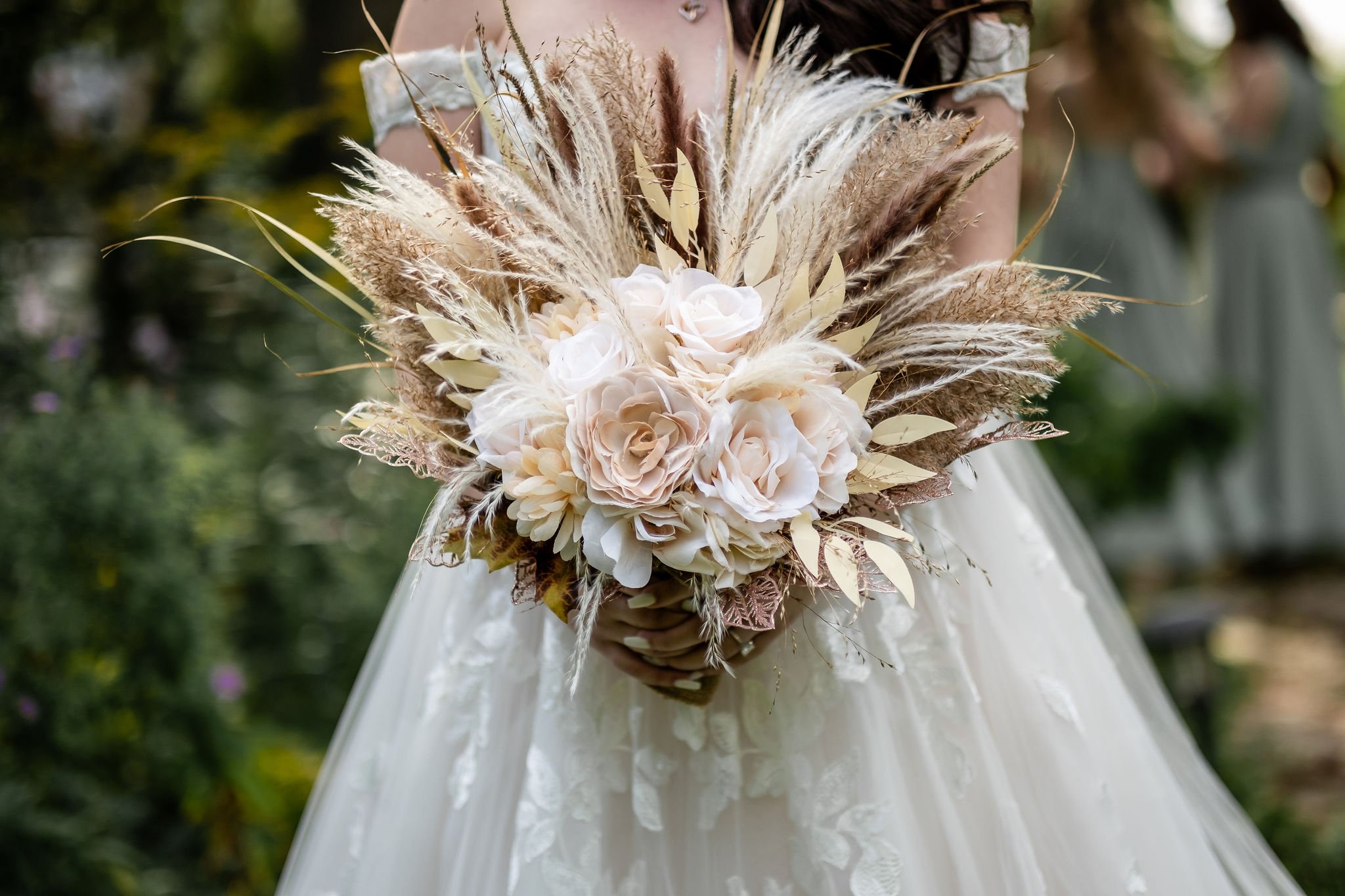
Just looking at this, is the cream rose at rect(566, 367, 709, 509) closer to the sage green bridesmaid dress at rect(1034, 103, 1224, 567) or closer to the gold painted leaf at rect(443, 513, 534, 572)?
the gold painted leaf at rect(443, 513, 534, 572)

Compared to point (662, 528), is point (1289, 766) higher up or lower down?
lower down

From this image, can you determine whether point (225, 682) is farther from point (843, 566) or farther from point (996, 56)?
point (996, 56)

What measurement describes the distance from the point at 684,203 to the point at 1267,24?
4.76 m

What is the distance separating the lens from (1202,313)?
5.29 metres

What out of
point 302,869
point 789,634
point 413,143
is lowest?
point 302,869

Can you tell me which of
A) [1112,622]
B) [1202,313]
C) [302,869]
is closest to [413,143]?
[302,869]

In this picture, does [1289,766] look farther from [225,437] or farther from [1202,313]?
[225,437]

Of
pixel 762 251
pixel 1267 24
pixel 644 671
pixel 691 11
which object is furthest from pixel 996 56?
pixel 1267 24

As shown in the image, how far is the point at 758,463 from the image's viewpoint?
908 millimetres

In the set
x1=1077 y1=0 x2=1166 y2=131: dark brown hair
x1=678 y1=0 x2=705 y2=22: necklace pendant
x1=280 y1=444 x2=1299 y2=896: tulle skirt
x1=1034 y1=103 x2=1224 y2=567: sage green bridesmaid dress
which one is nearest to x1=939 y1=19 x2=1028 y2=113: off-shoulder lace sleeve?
x1=678 y1=0 x2=705 y2=22: necklace pendant

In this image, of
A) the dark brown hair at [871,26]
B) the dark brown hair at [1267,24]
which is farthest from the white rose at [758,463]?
the dark brown hair at [1267,24]

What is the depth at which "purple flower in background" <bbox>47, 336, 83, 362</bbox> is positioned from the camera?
2.29 metres

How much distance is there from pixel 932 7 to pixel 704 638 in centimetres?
89

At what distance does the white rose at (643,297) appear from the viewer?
938mm
